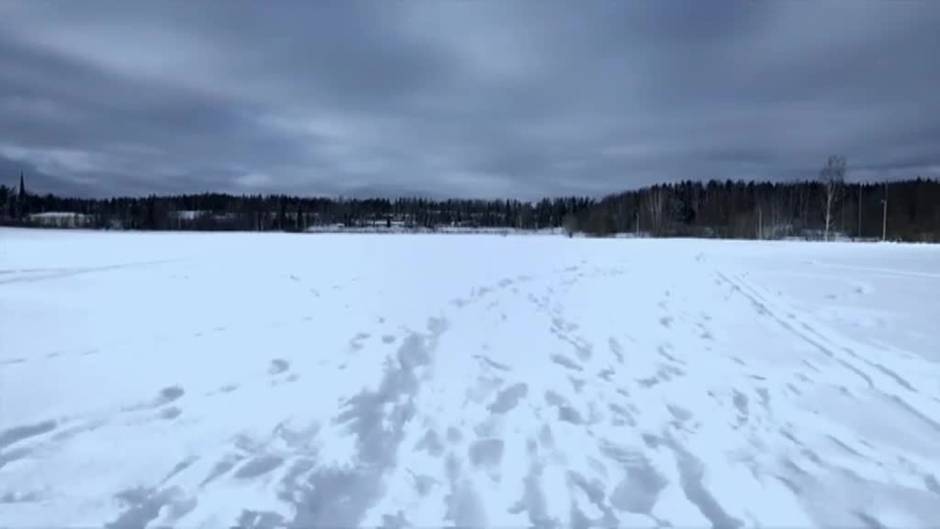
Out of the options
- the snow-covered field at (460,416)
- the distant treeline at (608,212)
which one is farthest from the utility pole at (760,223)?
the snow-covered field at (460,416)

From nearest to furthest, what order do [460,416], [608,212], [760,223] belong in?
1. [460,416]
2. [760,223]
3. [608,212]

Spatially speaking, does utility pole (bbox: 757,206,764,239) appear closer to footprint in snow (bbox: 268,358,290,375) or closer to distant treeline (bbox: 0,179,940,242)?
distant treeline (bbox: 0,179,940,242)

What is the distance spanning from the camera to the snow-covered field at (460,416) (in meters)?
3.29

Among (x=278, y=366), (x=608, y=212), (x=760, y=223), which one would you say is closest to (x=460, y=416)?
(x=278, y=366)

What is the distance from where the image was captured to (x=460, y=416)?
15.8ft

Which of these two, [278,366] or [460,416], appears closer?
[460,416]

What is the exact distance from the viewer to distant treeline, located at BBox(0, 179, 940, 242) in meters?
83.9

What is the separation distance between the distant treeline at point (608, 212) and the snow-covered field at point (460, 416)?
213 ft

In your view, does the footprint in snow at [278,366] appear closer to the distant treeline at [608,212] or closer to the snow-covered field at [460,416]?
the snow-covered field at [460,416]

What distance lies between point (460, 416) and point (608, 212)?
11099 cm

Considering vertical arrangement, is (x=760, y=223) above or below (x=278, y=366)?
above

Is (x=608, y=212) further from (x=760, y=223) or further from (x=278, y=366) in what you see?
(x=278, y=366)

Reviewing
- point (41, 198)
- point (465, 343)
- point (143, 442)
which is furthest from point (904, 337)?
point (41, 198)

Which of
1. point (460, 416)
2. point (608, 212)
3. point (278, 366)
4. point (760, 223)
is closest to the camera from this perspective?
point (460, 416)
